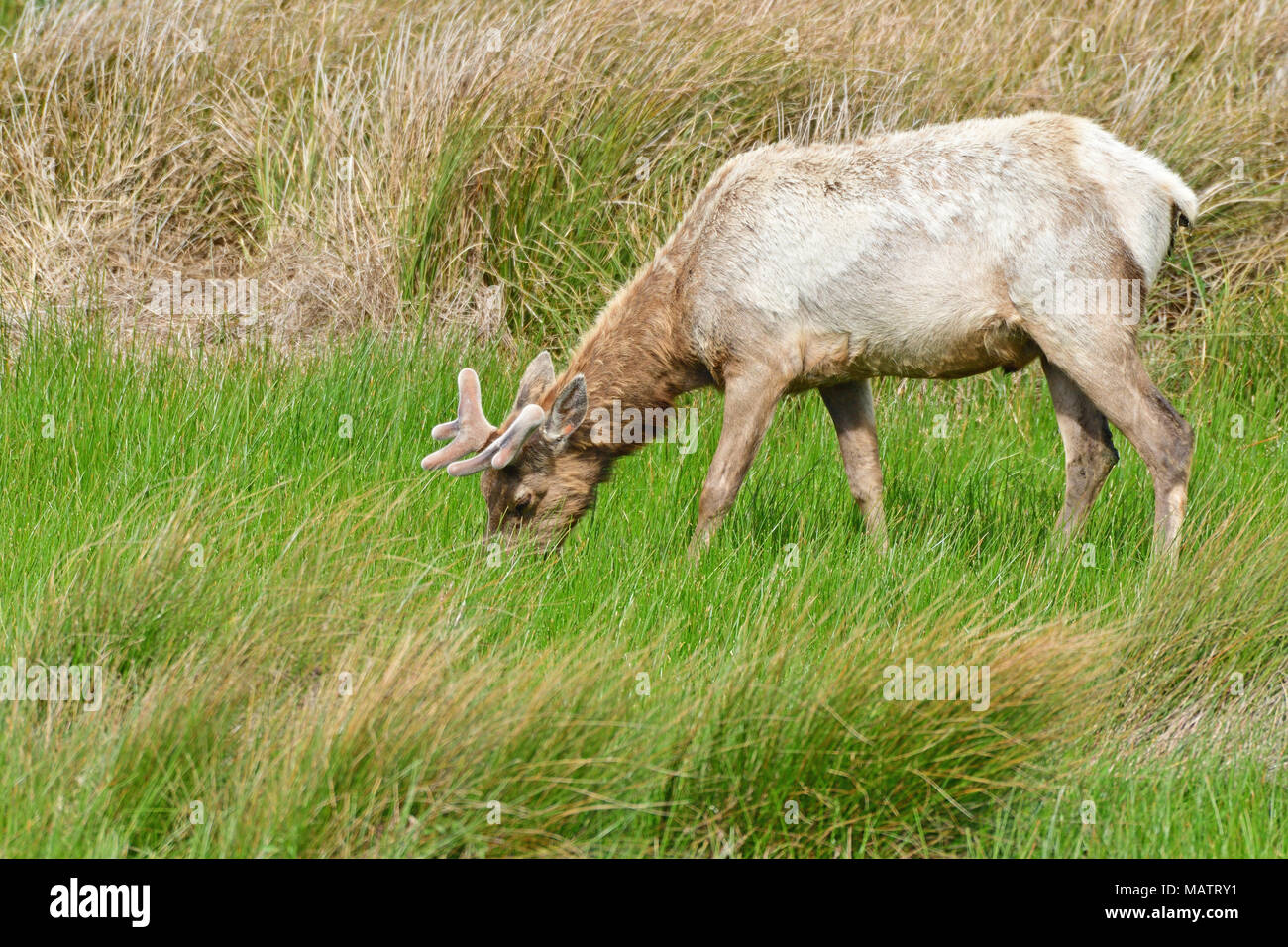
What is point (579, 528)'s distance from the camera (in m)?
7.30

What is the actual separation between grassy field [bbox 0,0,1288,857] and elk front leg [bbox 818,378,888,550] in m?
0.23

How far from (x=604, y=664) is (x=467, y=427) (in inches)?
94.2

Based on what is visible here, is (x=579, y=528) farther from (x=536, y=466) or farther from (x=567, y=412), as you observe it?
(x=567, y=412)

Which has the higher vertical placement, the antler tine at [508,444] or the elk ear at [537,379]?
the elk ear at [537,379]

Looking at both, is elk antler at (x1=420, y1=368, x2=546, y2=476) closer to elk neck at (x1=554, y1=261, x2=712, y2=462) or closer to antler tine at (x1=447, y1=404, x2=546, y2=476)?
antler tine at (x1=447, y1=404, x2=546, y2=476)

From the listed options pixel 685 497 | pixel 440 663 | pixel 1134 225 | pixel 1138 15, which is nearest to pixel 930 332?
pixel 1134 225

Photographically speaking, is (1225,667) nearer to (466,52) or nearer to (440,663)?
(440,663)

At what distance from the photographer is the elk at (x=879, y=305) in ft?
21.8

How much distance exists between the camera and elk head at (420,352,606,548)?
7008mm

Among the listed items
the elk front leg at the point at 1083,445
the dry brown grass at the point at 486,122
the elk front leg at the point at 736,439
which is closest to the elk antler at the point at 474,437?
the elk front leg at the point at 736,439

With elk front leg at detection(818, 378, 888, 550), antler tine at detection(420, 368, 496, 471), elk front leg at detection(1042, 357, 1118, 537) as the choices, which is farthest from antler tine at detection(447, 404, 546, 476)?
elk front leg at detection(1042, 357, 1118, 537)

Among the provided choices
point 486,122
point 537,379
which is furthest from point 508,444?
point 486,122

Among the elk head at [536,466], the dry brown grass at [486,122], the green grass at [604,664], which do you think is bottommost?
the green grass at [604,664]

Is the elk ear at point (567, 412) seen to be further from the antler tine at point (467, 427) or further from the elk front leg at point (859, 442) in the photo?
the elk front leg at point (859, 442)
